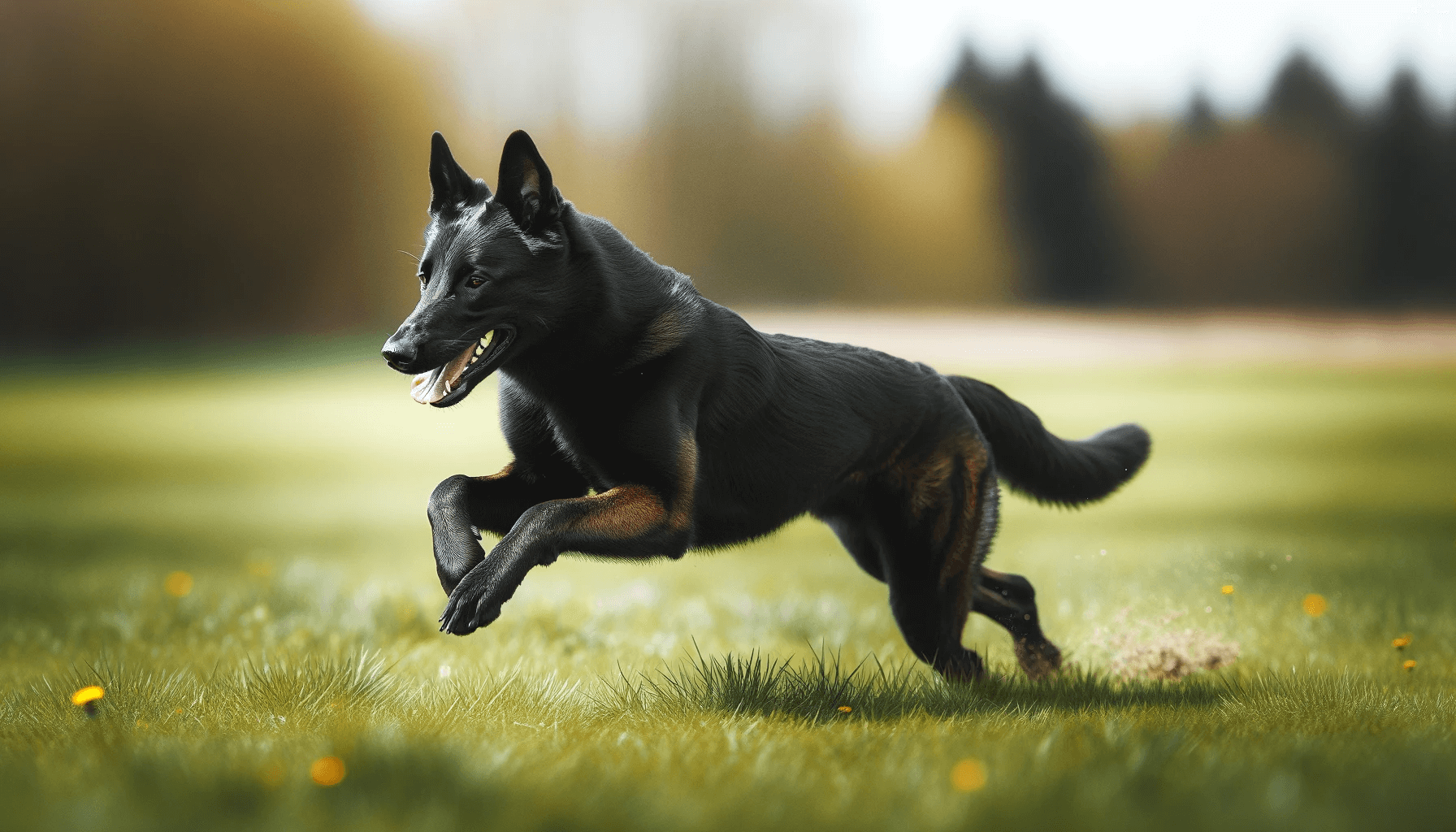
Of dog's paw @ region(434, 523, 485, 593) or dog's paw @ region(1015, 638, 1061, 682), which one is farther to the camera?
dog's paw @ region(1015, 638, 1061, 682)

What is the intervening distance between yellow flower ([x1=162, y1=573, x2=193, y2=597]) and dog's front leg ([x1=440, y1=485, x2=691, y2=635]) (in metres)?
3.66

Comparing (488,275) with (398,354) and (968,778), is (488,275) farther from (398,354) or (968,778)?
(968,778)

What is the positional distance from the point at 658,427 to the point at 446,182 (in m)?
0.96

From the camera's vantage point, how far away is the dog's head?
2824mm

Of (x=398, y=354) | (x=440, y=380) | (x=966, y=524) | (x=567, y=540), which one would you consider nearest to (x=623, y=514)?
(x=567, y=540)

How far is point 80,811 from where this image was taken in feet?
6.42

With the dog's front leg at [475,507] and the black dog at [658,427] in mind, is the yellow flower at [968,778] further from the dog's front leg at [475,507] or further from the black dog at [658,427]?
the dog's front leg at [475,507]

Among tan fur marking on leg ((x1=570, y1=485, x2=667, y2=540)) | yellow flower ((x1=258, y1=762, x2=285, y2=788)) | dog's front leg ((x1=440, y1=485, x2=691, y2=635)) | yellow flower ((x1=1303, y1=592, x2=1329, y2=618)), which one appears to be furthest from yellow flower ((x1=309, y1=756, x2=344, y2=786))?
yellow flower ((x1=1303, y1=592, x2=1329, y2=618))

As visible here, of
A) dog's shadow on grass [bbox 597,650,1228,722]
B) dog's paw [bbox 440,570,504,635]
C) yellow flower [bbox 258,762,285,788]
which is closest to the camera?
yellow flower [bbox 258,762,285,788]

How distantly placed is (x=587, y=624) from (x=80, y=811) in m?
3.30

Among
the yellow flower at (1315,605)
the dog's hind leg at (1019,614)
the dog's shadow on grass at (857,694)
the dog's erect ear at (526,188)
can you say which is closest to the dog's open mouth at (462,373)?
the dog's erect ear at (526,188)

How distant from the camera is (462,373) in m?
2.85

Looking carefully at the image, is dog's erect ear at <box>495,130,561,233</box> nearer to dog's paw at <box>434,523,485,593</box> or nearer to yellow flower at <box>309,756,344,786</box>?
dog's paw at <box>434,523,485,593</box>

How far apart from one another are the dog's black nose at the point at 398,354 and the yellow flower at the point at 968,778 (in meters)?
1.70
